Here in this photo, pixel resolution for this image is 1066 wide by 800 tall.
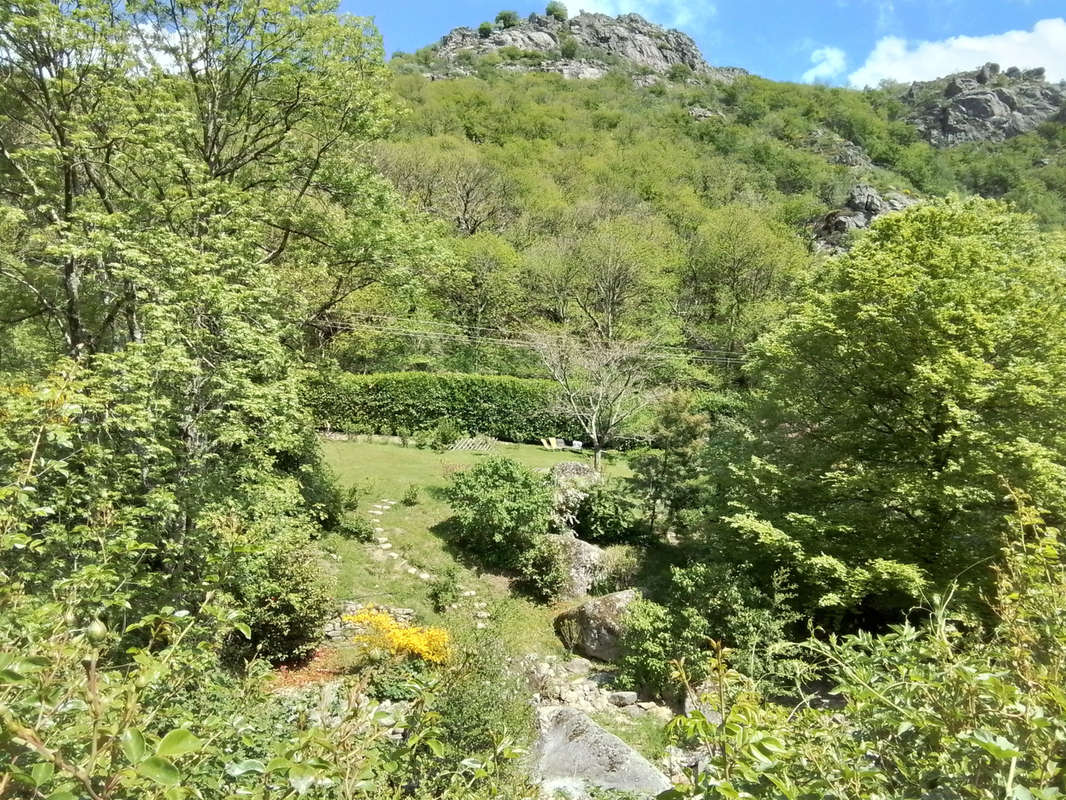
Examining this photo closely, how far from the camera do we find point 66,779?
1.42m

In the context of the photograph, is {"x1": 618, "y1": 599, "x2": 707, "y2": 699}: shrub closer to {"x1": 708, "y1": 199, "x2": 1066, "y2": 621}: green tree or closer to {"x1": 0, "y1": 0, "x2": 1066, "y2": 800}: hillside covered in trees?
{"x1": 0, "y1": 0, "x2": 1066, "y2": 800}: hillside covered in trees

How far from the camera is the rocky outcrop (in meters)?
44.5

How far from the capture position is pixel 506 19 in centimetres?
10706

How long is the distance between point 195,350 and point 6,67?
7.14 m

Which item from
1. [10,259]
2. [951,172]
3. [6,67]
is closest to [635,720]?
[10,259]

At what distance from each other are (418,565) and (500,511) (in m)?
2.43

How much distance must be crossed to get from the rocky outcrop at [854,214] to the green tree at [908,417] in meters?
34.8

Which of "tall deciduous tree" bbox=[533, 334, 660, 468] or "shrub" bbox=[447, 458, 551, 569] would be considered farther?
"tall deciduous tree" bbox=[533, 334, 660, 468]

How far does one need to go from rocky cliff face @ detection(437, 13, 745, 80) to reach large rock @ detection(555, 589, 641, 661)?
96.7 m

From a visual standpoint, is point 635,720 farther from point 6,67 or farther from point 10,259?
point 6,67

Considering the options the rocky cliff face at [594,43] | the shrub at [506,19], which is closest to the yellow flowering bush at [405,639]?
the rocky cliff face at [594,43]

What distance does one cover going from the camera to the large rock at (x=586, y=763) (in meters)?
7.09

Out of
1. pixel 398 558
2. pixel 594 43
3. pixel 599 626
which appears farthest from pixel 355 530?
pixel 594 43

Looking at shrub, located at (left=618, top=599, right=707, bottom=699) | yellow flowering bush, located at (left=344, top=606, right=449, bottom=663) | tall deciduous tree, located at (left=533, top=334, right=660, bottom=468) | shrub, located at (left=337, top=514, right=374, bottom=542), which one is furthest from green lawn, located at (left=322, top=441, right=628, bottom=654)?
tall deciduous tree, located at (left=533, top=334, right=660, bottom=468)
